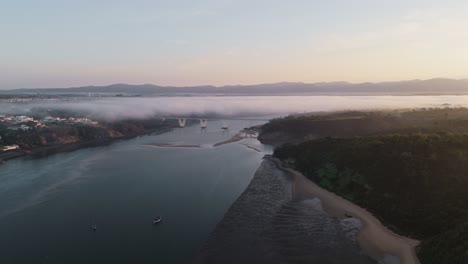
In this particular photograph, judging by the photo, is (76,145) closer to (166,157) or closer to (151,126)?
(166,157)

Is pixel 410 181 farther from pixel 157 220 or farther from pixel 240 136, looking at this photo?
pixel 240 136

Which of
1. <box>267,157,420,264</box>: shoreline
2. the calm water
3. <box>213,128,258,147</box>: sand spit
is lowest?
the calm water

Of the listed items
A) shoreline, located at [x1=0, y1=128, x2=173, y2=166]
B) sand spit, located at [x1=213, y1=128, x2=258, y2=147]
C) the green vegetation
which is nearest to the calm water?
shoreline, located at [x1=0, y1=128, x2=173, y2=166]

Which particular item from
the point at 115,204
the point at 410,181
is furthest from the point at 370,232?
the point at 115,204

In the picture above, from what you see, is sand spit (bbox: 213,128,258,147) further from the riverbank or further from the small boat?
the small boat

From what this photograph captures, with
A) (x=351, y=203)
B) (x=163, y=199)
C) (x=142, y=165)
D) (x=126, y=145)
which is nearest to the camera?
(x=351, y=203)

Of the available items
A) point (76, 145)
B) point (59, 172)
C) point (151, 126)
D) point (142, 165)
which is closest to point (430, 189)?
point (142, 165)
